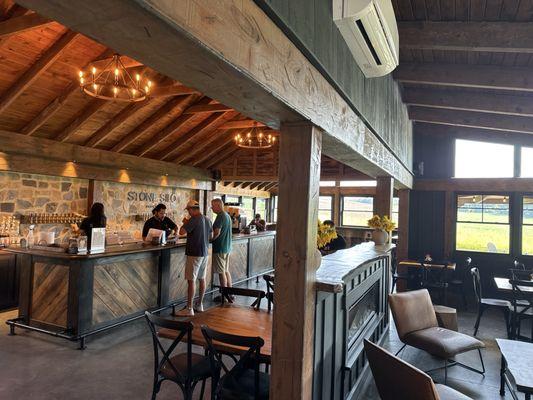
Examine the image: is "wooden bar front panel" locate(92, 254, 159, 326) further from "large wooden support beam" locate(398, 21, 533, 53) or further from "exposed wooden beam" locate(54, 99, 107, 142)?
"large wooden support beam" locate(398, 21, 533, 53)

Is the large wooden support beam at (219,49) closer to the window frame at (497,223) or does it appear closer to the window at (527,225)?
the window frame at (497,223)

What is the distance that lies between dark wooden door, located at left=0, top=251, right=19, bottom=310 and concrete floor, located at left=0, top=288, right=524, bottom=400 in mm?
912

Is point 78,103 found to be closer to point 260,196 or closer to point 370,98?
point 370,98

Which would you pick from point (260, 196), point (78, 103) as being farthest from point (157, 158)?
point (260, 196)

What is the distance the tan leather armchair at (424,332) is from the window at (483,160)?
442 cm

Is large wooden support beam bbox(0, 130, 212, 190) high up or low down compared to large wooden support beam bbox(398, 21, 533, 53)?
down

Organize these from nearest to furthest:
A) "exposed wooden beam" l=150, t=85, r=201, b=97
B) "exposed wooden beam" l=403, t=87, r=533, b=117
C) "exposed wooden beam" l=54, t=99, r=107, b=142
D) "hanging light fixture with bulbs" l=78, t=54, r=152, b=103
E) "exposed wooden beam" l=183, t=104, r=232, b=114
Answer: "hanging light fixture with bulbs" l=78, t=54, r=152, b=103 → "exposed wooden beam" l=403, t=87, r=533, b=117 → "exposed wooden beam" l=150, t=85, r=201, b=97 → "exposed wooden beam" l=54, t=99, r=107, b=142 → "exposed wooden beam" l=183, t=104, r=232, b=114

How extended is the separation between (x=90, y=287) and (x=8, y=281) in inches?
88.1

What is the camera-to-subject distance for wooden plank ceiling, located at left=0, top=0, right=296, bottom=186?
186 inches

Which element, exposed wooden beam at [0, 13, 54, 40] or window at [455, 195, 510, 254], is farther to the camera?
window at [455, 195, 510, 254]

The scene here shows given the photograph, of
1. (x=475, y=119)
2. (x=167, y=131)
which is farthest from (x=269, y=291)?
(x=167, y=131)

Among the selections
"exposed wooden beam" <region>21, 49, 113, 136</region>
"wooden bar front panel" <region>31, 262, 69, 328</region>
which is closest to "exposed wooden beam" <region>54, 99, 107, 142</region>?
"exposed wooden beam" <region>21, 49, 113, 136</region>

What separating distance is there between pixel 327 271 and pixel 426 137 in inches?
244

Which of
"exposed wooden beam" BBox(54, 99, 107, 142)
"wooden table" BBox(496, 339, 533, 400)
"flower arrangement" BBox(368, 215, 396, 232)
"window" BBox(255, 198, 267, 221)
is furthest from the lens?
"window" BBox(255, 198, 267, 221)
